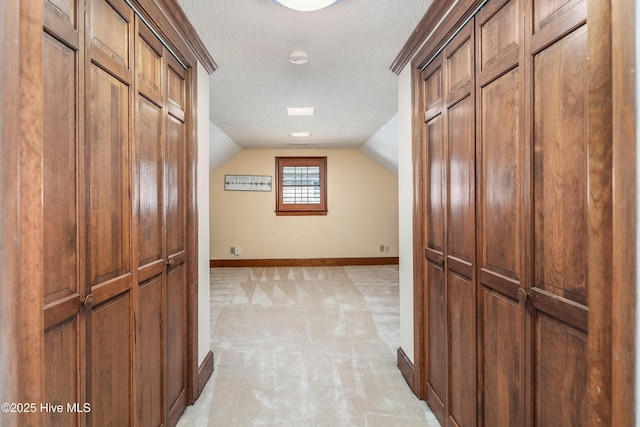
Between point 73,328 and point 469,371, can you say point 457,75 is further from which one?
point 73,328

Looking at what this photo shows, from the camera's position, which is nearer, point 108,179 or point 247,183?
point 108,179

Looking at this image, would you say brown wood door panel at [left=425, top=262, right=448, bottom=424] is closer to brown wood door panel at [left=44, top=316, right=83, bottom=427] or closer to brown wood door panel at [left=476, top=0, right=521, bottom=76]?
brown wood door panel at [left=476, top=0, right=521, bottom=76]

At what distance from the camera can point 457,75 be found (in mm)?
1741

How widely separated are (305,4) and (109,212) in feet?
4.00

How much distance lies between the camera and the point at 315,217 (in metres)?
6.72

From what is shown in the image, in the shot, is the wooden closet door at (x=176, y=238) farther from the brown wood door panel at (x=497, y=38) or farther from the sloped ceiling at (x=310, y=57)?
the brown wood door panel at (x=497, y=38)

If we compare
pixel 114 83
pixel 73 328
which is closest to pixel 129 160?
pixel 114 83

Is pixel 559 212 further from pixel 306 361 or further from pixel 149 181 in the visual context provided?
pixel 306 361

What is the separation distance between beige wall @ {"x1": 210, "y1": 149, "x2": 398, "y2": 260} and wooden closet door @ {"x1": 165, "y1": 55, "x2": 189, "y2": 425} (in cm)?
454

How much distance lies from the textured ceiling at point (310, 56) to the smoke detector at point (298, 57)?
34 mm

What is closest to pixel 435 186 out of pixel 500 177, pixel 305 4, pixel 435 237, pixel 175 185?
pixel 435 237

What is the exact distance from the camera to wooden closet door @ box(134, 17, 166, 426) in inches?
60.5

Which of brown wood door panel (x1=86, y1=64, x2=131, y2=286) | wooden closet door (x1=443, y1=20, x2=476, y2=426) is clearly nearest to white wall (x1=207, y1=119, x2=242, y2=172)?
brown wood door panel (x1=86, y1=64, x2=131, y2=286)

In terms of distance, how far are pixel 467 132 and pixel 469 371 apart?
1.04 m
